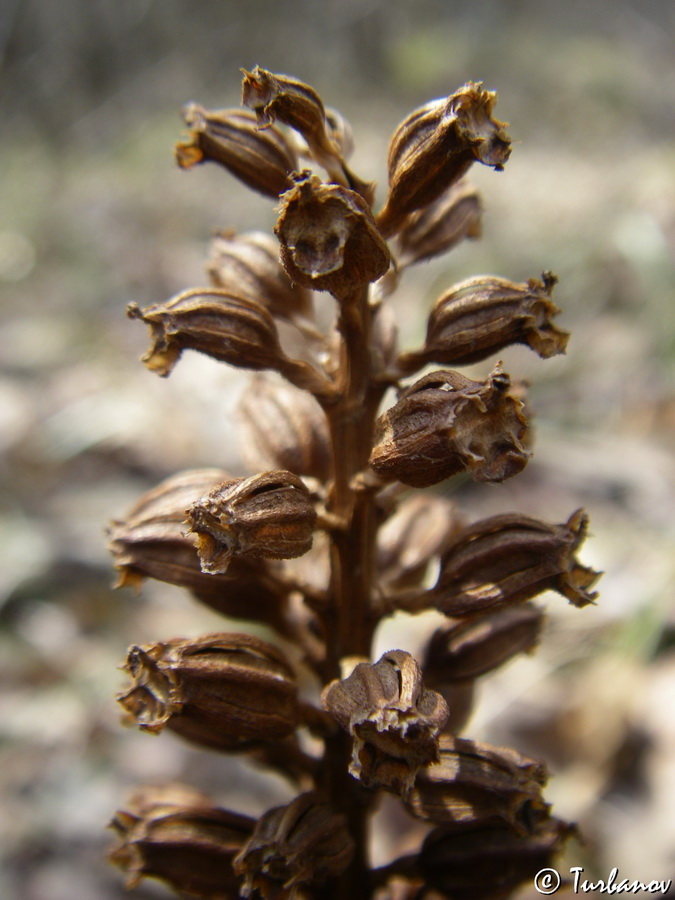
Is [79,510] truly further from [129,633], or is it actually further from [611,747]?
[611,747]

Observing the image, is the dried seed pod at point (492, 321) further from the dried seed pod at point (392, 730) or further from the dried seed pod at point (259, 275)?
the dried seed pod at point (392, 730)

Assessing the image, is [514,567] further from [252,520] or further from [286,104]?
[286,104]

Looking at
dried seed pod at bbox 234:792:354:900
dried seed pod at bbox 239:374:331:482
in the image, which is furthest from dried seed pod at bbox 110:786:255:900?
dried seed pod at bbox 239:374:331:482

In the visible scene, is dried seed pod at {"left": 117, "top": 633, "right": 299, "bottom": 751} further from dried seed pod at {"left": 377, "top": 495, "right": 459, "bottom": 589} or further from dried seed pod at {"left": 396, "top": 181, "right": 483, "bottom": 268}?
dried seed pod at {"left": 396, "top": 181, "right": 483, "bottom": 268}

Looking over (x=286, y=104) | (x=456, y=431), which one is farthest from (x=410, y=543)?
(x=286, y=104)

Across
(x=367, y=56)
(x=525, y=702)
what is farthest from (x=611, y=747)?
(x=367, y=56)

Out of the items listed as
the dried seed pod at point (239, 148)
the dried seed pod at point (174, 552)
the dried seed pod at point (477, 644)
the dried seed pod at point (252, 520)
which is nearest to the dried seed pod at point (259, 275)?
the dried seed pod at point (239, 148)
